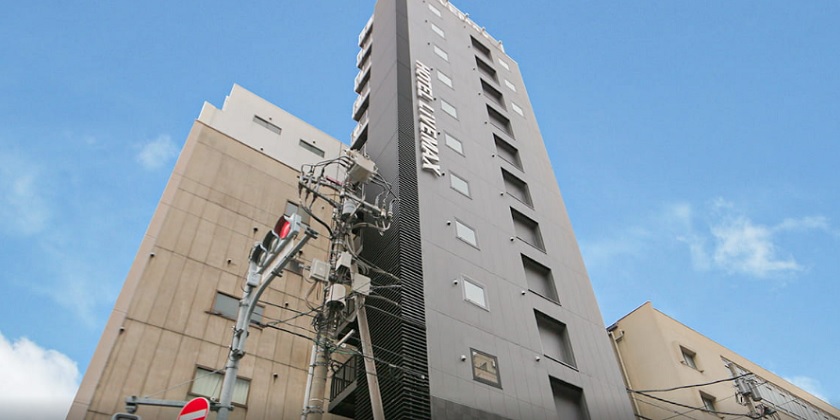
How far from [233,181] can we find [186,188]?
102 inches

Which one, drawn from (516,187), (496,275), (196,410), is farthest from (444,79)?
(196,410)

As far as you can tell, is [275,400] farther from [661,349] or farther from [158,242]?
[661,349]

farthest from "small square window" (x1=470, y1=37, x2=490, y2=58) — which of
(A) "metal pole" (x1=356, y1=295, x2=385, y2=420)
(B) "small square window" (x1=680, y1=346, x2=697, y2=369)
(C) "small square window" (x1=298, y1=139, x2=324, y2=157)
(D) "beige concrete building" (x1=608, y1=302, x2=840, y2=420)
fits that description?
(A) "metal pole" (x1=356, y1=295, x2=385, y2=420)

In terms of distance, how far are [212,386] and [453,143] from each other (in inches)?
704

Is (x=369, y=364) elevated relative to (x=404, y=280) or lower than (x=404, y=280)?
→ lower

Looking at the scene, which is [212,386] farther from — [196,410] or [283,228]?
[283,228]

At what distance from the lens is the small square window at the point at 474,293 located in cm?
2447

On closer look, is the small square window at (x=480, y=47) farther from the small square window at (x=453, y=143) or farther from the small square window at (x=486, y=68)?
the small square window at (x=453, y=143)

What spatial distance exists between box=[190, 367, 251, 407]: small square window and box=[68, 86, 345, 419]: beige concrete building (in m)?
0.04

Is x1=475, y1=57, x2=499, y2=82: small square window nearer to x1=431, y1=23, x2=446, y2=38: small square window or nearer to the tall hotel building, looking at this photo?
x1=431, y1=23, x2=446, y2=38: small square window

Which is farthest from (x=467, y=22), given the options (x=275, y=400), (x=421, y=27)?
(x=275, y=400)

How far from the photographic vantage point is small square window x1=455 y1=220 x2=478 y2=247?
89.5 ft

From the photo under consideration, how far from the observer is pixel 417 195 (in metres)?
27.4

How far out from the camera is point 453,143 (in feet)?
109
